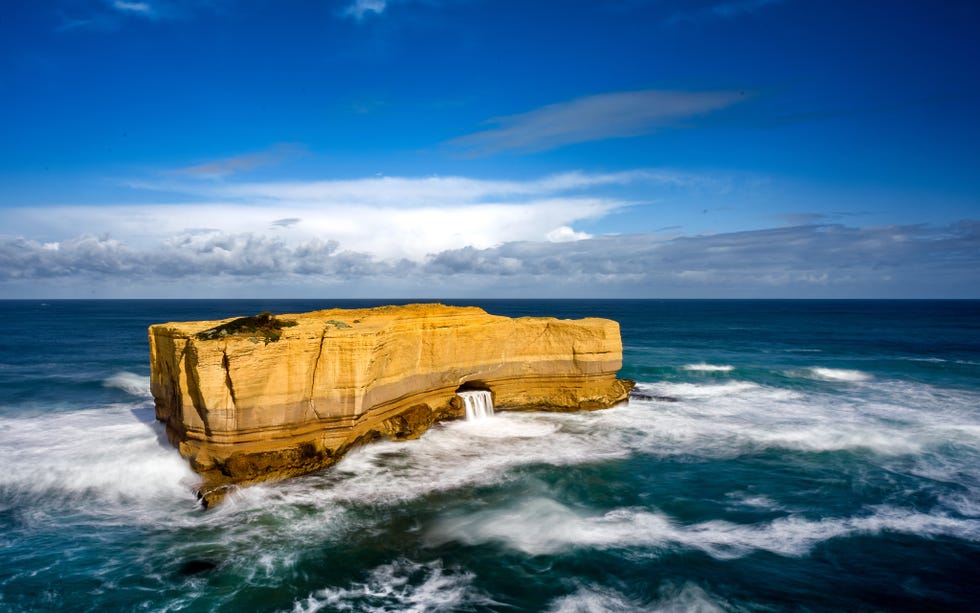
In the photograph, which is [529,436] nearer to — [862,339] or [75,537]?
[75,537]

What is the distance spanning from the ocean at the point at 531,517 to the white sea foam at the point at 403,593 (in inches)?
2.1

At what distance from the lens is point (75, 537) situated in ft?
43.4

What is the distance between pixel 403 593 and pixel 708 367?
33.3 metres

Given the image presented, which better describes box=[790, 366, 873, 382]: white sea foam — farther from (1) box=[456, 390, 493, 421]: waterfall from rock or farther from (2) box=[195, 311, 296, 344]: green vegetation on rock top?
(2) box=[195, 311, 296, 344]: green vegetation on rock top

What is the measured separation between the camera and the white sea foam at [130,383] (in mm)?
29547

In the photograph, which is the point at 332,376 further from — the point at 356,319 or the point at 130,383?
the point at 130,383

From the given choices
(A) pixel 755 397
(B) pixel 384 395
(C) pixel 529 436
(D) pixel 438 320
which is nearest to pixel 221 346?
(B) pixel 384 395

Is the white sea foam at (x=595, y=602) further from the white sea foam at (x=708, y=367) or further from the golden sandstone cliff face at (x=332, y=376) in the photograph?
the white sea foam at (x=708, y=367)

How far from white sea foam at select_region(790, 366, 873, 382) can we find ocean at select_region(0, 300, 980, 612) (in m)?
8.48

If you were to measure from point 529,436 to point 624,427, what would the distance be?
4.37 m

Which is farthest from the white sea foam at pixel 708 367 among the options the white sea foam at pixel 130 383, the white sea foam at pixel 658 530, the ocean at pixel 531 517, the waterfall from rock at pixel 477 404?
the white sea foam at pixel 130 383

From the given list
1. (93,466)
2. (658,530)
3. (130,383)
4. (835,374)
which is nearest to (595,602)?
(658,530)

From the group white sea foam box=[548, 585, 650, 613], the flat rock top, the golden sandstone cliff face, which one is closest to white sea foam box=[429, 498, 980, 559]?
white sea foam box=[548, 585, 650, 613]

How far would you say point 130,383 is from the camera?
31.6 m
